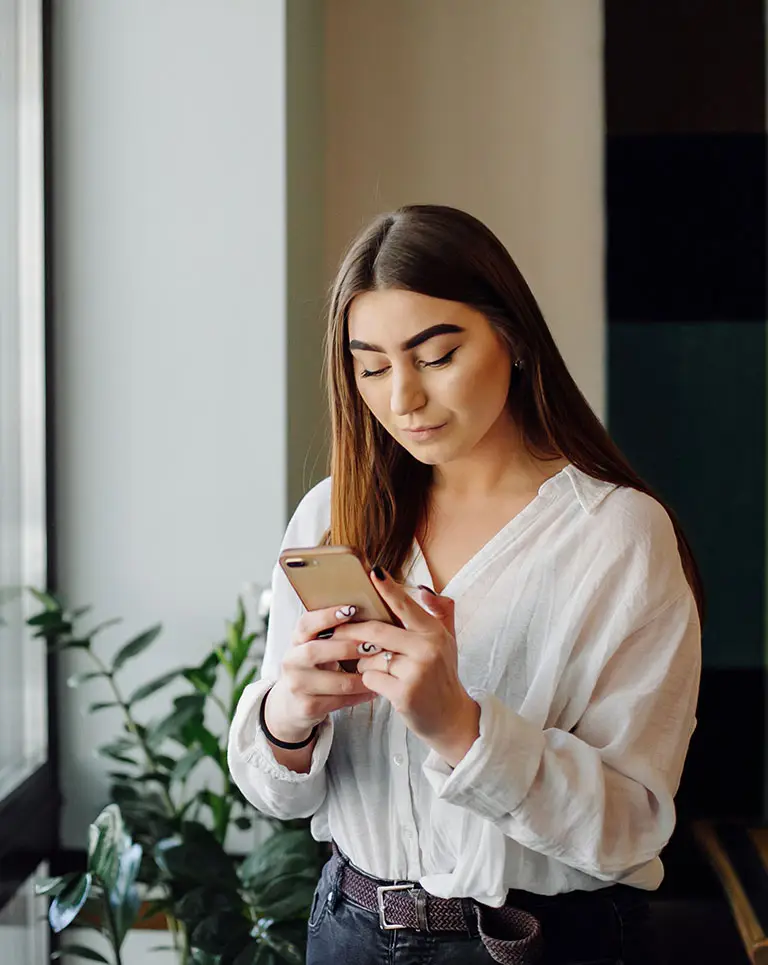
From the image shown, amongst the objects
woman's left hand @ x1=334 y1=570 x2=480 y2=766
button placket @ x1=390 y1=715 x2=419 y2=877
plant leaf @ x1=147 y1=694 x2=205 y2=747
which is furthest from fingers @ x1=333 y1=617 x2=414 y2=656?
plant leaf @ x1=147 y1=694 x2=205 y2=747

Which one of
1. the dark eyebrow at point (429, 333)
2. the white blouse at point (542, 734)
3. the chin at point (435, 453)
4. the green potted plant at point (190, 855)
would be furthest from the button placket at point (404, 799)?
the green potted plant at point (190, 855)

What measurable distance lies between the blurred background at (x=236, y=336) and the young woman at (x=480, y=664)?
612 mm

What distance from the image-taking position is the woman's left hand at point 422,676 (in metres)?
0.98

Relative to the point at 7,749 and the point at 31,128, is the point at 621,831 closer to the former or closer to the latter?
the point at 7,749

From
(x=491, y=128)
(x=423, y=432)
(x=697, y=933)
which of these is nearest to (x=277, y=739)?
(x=423, y=432)

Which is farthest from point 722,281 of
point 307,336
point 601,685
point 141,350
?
point 601,685

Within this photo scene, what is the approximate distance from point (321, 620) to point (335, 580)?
0.05m

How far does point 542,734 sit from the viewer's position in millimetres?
1025

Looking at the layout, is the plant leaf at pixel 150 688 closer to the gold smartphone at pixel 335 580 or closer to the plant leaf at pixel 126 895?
the plant leaf at pixel 126 895

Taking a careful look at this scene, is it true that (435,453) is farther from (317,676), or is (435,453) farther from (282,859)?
(282,859)

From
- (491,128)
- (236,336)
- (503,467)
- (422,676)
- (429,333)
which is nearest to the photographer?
(422,676)

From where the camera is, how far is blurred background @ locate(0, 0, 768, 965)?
→ 2018 mm

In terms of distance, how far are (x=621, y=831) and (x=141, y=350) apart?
4.39 ft

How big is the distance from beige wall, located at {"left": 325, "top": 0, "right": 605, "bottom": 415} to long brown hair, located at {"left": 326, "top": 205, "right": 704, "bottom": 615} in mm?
1304
